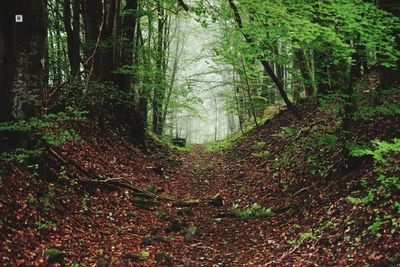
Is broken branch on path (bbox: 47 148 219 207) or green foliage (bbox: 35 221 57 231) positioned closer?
green foliage (bbox: 35 221 57 231)

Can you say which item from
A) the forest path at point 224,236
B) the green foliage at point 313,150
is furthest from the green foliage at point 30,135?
the green foliage at point 313,150

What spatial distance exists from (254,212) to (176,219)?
85.4 inches

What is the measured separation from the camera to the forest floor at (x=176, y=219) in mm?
6277

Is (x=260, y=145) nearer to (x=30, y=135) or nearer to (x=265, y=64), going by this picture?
(x=265, y=64)

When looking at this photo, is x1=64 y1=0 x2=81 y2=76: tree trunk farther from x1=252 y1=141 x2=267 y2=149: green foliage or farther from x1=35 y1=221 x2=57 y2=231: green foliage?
x1=252 y1=141 x2=267 y2=149: green foliage

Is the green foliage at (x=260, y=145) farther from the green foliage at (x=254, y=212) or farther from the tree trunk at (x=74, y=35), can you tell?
the tree trunk at (x=74, y=35)

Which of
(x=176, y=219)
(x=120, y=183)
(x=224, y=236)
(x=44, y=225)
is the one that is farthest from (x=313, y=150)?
(x=44, y=225)

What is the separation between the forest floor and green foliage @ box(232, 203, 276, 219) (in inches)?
5.7

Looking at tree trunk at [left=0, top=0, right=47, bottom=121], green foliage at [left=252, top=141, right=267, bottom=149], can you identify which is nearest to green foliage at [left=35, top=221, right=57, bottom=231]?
tree trunk at [left=0, top=0, right=47, bottom=121]

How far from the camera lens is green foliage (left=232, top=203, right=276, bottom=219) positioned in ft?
31.5

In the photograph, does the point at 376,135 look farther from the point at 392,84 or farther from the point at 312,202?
the point at 312,202

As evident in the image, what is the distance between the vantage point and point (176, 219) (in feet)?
32.3

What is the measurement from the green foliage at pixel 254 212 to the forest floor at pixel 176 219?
145mm

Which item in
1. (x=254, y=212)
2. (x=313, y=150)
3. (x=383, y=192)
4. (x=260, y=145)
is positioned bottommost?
(x=254, y=212)
